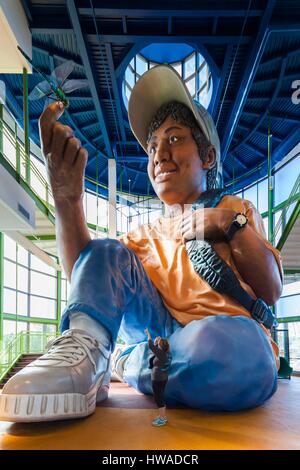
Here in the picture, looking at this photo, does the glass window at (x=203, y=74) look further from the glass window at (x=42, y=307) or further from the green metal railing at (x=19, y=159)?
the glass window at (x=42, y=307)

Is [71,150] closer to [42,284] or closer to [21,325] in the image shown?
[21,325]

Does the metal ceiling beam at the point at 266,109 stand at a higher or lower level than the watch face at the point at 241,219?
higher

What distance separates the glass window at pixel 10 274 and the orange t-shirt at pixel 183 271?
7.00 meters

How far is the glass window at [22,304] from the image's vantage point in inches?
320

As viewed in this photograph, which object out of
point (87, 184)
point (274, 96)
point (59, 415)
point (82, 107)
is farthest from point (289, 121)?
point (59, 415)

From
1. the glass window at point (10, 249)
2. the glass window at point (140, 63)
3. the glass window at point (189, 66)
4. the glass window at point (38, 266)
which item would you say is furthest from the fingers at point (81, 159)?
the glass window at point (38, 266)

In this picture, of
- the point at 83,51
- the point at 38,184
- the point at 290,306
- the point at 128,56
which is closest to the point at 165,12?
the point at 128,56

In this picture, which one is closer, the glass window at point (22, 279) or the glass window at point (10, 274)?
the glass window at point (10, 274)

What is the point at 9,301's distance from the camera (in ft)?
25.1

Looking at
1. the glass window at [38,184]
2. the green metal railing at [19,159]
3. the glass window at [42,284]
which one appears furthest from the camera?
the glass window at [42,284]

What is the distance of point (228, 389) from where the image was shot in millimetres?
834

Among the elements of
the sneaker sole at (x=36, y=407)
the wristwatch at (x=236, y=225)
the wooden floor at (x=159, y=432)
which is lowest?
the wooden floor at (x=159, y=432)

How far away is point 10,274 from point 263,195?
20.7 ft
